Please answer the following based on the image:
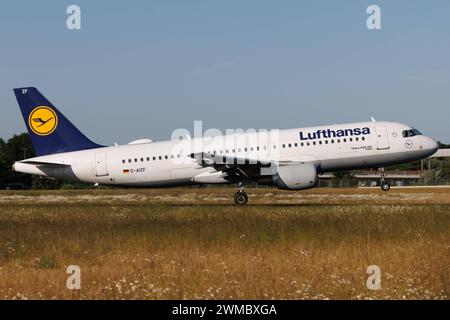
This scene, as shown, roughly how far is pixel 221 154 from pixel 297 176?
5198 millimetres

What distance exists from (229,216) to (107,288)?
1428 cm

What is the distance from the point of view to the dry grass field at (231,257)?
9919 mm

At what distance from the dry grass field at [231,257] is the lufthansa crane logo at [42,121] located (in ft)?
49.1

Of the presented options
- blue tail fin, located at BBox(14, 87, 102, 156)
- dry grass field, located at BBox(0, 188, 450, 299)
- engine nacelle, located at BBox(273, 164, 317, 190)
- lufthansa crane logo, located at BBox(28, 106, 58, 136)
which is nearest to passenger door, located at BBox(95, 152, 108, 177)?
blue tail fin, located at BBox(14, 87, 102, 156)

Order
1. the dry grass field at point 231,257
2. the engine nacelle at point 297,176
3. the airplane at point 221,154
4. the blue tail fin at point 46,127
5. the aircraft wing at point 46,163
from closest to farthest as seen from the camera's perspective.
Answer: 1. the dry grass field at point 231,257
2. the engine nacelle at point 297,176
3. the airplane at point 221,154
4. the aircraft wing at point 46,163
5. the blue tail fin at point 46,127

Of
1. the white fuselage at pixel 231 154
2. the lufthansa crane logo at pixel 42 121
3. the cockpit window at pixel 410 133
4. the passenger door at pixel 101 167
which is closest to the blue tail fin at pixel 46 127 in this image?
the lufthansa crane logo at pixel 42 121

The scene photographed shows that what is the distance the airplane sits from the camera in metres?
33.8

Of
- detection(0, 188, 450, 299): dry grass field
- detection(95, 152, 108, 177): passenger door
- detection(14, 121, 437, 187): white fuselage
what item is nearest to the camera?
detection(0, 188, 450, 299): dry grass field

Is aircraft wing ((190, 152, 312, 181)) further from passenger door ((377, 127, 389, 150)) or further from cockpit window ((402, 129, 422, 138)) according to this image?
cockpit window ((402, 129, 422, 138))

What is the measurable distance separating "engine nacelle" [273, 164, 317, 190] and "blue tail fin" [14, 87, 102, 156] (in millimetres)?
12519

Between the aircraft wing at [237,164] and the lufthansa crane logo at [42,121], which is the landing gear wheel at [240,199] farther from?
the lufthansa crane logo at [42,121]

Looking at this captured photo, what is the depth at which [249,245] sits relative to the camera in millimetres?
15547

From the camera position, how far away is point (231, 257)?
13414 mm

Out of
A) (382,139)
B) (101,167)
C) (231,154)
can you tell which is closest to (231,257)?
(231,154)
